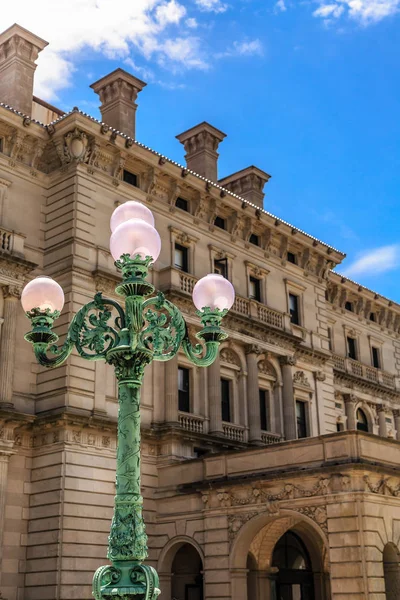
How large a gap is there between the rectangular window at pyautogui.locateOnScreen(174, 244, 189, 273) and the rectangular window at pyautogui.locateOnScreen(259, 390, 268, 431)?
6473 millimetres

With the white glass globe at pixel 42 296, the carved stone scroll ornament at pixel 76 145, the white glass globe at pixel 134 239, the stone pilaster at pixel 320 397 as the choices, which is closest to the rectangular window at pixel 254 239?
the stone pilaster at pixel 320 397

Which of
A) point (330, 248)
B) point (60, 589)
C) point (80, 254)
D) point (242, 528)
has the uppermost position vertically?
point (330, 248)

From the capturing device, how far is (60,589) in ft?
82.6

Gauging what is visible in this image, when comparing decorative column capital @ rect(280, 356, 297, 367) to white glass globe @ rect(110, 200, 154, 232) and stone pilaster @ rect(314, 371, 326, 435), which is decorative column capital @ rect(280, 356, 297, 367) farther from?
white glass globe @ rect(110, 200, 154, 232)

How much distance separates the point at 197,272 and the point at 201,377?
4.39 m

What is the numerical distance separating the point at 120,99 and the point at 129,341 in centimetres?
2468

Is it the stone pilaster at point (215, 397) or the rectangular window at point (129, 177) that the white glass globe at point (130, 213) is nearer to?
the rectangular window at point (129, 177)

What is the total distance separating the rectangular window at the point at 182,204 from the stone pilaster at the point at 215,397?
6.61 meters

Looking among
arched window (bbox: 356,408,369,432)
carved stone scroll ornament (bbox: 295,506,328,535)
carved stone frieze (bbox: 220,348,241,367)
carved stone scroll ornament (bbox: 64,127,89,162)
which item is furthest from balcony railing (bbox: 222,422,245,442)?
arched window (bbox: 356,408,369,432)

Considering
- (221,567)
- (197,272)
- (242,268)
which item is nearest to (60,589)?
(221,567)

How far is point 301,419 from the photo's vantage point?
37.4 metres

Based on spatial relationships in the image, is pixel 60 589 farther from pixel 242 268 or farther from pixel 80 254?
pixel 242 268

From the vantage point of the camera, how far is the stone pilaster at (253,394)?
1332 inches

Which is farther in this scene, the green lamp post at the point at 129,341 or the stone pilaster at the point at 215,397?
the stone pilaster at the point at 215,397
